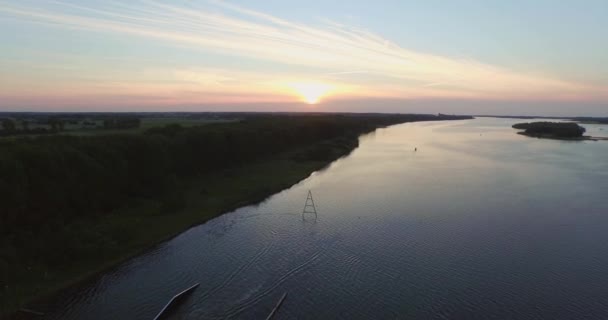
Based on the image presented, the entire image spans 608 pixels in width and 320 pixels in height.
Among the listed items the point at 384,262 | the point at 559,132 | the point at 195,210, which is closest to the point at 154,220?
the point at 195,210

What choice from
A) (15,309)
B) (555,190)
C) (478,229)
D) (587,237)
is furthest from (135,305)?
(555,190)

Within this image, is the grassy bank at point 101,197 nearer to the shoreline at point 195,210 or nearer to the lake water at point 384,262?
the shoreline at point 195,210

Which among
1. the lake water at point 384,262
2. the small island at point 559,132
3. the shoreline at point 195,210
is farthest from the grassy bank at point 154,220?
the small island at point 559,132

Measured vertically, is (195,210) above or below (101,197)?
below

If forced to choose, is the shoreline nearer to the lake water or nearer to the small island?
the lake water

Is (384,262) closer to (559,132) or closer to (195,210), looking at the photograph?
(195,210)

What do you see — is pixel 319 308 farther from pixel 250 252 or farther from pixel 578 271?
pixel 578 271
